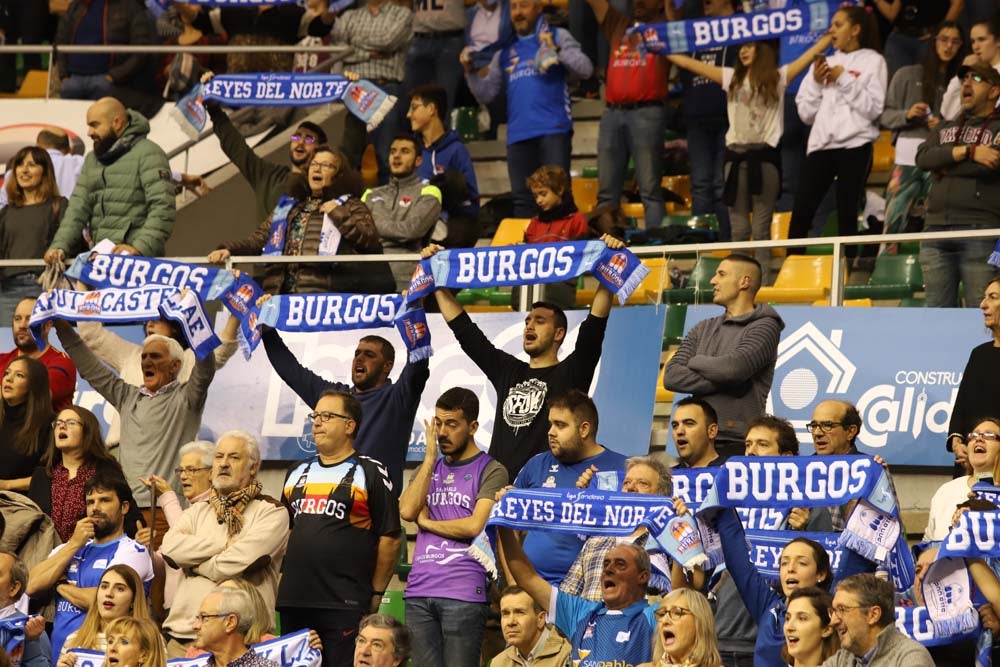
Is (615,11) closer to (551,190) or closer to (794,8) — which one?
(794,8)

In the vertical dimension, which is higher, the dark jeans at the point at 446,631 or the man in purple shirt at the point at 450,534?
the man in purple shirt at the point at 450,534

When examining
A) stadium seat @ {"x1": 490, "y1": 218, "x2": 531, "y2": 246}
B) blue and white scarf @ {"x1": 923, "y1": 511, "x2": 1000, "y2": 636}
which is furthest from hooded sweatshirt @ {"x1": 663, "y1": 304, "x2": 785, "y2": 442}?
stadium seat @ {"x1": 490, "y1": 218, "x2": 531, "y2": 246}

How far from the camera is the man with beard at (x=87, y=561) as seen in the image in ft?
32.5

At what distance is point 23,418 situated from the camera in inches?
439

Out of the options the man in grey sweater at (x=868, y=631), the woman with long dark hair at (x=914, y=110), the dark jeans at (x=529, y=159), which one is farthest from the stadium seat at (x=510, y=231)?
the man in grey sweater at (x=868, y=631)

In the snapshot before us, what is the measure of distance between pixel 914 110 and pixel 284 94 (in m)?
4.66

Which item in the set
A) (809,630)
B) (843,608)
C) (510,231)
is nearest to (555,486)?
(809,630)

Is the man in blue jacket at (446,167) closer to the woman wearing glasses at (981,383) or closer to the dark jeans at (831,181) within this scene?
the dark jeans at (831,181)

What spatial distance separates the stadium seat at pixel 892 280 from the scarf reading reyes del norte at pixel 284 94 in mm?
3864

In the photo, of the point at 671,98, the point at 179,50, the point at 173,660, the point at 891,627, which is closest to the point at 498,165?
the point at 671,98

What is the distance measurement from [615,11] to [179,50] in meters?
3.77

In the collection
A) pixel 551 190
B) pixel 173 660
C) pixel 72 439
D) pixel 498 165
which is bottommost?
pixel 173 660

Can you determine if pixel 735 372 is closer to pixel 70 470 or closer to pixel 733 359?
pixel 733 359

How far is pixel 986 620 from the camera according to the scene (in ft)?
26.6
